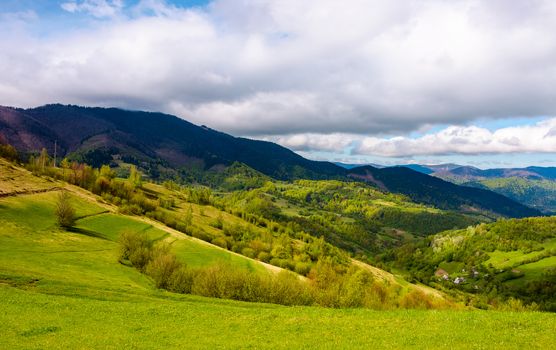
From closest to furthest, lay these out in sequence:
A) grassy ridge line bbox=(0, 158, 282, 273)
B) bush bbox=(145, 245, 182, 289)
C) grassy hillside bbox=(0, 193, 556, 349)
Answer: grassy hillside bbox=(0, 193, 556, 349) → bush bbox=(145, 245, 182, 289) → grassy ridge line bbox=(0, 158, 282, 273)

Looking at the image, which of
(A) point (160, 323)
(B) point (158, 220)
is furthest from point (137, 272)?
(B) point (158, 220)

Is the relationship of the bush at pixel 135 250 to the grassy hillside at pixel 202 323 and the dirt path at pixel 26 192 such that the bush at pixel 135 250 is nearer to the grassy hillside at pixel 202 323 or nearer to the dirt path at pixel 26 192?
the grassy hillside at pixel 202 323

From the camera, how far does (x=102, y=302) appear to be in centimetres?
4447

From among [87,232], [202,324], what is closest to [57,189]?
[87,232]

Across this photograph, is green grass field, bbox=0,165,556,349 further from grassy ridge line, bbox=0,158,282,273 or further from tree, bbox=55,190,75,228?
grassy ridge line, bbox=0,158,282,273

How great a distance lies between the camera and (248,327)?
3681 cm

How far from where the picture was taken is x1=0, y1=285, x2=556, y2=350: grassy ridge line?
30.6 metres

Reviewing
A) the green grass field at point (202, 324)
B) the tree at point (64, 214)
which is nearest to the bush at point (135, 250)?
the tree at point (64, 214)

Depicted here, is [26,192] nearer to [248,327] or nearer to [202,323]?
[202,323]

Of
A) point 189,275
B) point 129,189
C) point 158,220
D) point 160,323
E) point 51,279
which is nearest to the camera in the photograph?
point 160,323

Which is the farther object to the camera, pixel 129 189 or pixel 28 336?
pixel 129 189

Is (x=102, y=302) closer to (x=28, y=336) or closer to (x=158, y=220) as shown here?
(x=28, y=336)

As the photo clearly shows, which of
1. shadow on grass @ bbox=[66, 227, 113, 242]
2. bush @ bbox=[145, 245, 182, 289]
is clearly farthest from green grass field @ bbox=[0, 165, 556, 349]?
shadow on grass @ bbox=[66, 227, 113, 242]

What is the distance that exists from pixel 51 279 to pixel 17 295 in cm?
1233
